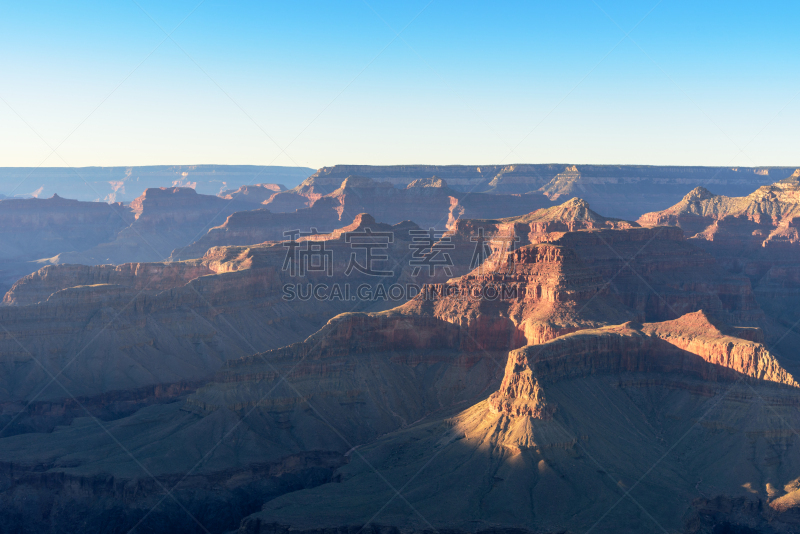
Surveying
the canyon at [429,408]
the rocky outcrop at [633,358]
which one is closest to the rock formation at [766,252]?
the canyon at [429,408]

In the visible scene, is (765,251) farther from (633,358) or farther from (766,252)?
(633,358)

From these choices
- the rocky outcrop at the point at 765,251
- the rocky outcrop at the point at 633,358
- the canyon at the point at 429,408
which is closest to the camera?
the canyon at the point at 429,408

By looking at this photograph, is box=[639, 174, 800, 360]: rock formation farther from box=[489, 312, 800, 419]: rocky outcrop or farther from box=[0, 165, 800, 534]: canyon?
box=[489, 312, 800, 419]: rocky outcrop

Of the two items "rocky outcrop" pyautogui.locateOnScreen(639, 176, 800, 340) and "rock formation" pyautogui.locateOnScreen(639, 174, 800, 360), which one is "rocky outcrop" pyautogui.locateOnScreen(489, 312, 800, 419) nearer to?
"rock formation" pyautogui.locateOnScreen(639, 174, 800, 360)

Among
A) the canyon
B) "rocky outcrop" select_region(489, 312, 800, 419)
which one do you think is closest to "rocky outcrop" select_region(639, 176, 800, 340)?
the canyon

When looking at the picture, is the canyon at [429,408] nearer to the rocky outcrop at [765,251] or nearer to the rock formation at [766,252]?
the rock formation at [766,252]

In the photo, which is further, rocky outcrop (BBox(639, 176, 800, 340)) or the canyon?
rocky outcrop (BBox(639, 176, 800, 340))

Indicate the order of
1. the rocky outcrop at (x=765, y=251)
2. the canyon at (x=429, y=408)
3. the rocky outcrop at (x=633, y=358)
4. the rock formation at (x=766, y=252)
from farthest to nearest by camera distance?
the rocky outcrop at (x=765, y=251)
the rock formation at (x=766, y=252)
the rocky outcrop at (x=633, y=358)
the canyon at (x=429, y=408)

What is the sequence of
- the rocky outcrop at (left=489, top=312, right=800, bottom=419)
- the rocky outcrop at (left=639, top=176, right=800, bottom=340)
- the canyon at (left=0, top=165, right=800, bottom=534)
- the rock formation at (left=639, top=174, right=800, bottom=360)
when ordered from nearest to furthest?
the canyon at (left=0, top=165, right=800, bottom=534) → the rocky outcrop at (left=489, top=312, right=800, bottom=419) → the rock formation at (left=639, top=174, right=800, bottom=360) → the rocky outcrop at (left=639, top=176, right=800, bottom=340)

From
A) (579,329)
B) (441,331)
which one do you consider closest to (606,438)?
(579,329)

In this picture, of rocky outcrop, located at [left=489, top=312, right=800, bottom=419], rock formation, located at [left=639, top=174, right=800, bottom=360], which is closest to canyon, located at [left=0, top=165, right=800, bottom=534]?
rocky outcrop, located at [left=489, top=312, right=800, bottom=419]

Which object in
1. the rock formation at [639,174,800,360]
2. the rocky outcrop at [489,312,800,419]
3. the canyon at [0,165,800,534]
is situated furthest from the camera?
the rock formation at [639,174,800,360]

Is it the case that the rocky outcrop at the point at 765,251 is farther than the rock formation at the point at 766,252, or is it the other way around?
the rocky outcrop at the point at 765,251
